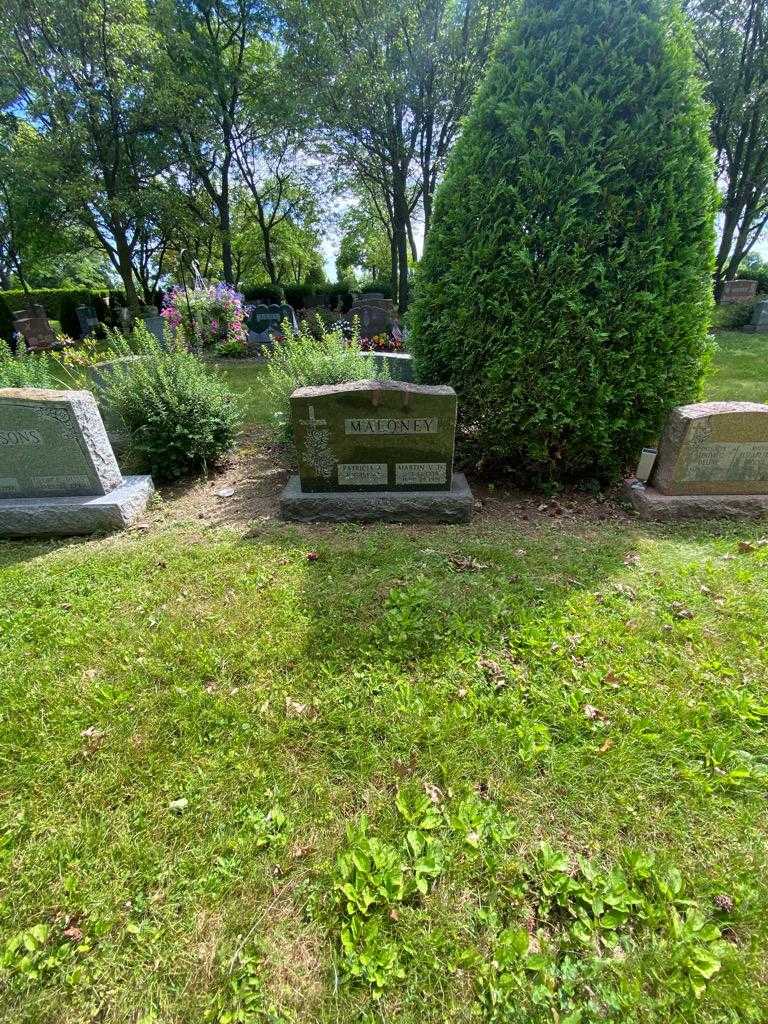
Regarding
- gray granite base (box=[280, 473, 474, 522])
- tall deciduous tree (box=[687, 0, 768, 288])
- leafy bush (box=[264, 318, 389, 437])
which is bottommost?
gray granite base (box=[280, 473, 474, 522])

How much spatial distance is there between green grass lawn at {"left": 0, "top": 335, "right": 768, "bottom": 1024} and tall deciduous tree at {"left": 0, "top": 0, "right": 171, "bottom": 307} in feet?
58.2

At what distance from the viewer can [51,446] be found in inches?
146

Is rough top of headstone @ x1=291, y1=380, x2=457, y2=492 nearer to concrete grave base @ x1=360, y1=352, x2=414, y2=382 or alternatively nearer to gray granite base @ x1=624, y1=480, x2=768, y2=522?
gray granite base @ x1=624, y1=480, x2=768, y2=522

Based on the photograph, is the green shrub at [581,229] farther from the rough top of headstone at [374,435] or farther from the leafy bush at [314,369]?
the leafy bush at [314,369]

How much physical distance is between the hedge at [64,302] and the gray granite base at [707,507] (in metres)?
27.5

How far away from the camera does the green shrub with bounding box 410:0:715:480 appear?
325 cm

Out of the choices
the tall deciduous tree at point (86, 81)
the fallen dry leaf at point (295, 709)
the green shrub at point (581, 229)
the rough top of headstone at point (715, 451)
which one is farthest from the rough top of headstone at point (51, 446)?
the tall deciduous tree at point (86, 81)

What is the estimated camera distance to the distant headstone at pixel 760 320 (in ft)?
47.1

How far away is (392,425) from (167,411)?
2.44 m

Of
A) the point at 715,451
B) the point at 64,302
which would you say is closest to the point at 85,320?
the point at 64,302

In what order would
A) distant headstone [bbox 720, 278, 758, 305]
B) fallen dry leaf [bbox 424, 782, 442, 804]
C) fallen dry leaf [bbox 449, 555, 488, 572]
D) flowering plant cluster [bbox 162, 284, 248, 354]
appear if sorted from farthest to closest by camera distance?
distant headstone [bbox 720, 278, 758, 305]
flowering plant cluster [bbox 162, 284, 248, 354]
fallen dry leaf [bbox 449, 555, 488, 572]
fallen dry leaf [bbox 424, 782, 442, 804]

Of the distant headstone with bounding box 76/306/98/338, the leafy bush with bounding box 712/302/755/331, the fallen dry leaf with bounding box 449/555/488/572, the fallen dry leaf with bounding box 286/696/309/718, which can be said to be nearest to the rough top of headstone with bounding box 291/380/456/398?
the fallen dry leaf with bounding box 449/555/488/572

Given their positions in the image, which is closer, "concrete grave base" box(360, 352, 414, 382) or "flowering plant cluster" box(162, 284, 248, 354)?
"concrete grave base" box(360, 352, 414, 382)

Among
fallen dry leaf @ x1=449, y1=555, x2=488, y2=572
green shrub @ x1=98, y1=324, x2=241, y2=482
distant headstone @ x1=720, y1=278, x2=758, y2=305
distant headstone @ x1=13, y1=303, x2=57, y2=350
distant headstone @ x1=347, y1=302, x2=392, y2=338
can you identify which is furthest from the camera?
distant headstone @ x1=13, y1=303, x2=57, y2=350
